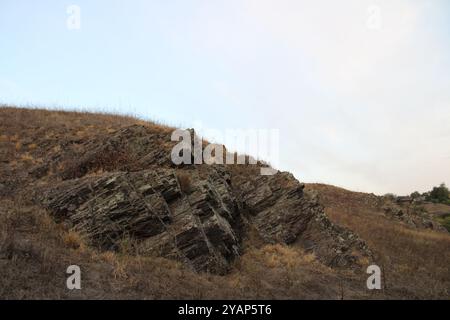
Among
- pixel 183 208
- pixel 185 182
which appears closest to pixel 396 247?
pixel 185 182

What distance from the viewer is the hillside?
34.8 feet

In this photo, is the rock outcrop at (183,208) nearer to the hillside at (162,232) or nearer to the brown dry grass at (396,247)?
the hillside at (162,232)

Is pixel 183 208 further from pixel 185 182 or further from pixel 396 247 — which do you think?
pixel 396 247

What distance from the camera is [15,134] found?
21.8 m

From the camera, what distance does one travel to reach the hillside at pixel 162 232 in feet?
34.8

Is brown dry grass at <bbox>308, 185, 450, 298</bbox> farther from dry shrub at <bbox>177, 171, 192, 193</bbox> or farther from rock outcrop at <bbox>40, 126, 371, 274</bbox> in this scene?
dry shrub at <bbox>177, 171, 192, 193</bbox>

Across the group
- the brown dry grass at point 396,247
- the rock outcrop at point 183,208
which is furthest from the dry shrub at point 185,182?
the brown dry grass at point 396,247

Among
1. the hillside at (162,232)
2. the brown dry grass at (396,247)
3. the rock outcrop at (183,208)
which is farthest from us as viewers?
the brown dry grass at (396,247)

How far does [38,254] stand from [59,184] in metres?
4.82

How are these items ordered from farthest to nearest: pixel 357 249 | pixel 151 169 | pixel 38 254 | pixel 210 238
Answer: pixel 357 249
pixel 151 169
pixel 210 238
pixel 38 254

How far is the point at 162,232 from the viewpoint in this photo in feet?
42.8
